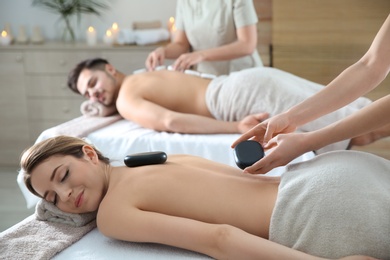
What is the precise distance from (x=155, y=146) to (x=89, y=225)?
2.62 ft

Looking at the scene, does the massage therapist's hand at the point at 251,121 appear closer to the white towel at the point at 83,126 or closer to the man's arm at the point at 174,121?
the man's arm at the point at 174,121

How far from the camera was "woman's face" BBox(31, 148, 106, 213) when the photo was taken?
1.58 metres

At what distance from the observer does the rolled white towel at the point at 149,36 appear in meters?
4.05

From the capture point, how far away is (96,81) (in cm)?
288

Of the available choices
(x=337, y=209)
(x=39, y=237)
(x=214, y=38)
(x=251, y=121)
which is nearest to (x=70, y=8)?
(x=214, y=38)

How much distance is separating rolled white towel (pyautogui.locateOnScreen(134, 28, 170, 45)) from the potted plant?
1.65 feet

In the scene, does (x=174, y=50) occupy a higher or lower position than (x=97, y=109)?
higher

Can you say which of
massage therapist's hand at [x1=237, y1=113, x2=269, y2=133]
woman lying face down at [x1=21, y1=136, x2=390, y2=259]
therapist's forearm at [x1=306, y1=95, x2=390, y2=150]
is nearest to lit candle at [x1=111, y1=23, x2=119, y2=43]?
massage therapist's hand at [x1=237, y1=113, x2=269, y2=133]

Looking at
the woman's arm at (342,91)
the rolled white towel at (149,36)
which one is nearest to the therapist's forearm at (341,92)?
the woman's arm at (342,91)

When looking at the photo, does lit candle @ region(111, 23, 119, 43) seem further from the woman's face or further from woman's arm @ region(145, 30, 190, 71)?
the woman's face

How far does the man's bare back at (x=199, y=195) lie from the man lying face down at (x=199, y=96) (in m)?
0.86

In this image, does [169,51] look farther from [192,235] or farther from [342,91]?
[192,235]

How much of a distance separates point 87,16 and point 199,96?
201 cm

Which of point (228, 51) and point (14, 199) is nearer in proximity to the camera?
point (228, 51)
